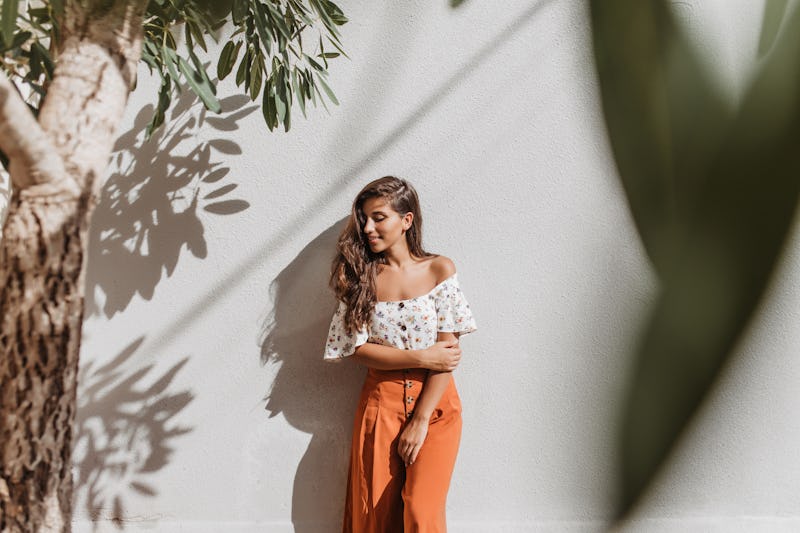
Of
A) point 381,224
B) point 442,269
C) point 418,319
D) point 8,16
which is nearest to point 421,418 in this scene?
point 418,319

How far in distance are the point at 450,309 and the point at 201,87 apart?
1.07m

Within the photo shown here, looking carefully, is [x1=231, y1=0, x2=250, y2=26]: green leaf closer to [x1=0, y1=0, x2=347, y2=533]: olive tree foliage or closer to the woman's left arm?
[x1=0, y1=0, x2=347, y2=533]: olive tree foliage

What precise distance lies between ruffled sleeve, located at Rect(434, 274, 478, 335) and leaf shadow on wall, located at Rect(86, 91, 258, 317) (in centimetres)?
88

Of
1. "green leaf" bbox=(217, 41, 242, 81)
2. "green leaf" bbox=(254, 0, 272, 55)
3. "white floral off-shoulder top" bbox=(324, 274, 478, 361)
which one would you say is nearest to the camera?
"green leaf" bbox=(254, 0, 272, 55)

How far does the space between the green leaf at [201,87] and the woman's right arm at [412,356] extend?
93 cm

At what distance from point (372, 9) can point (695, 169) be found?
4.61 feet

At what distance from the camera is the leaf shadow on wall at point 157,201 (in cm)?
261

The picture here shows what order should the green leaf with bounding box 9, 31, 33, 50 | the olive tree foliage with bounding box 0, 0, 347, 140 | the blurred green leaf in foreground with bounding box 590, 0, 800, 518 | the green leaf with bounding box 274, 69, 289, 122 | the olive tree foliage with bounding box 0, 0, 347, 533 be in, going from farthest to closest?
the blurred green leaf in foreground with bounding box 590, 0, 800, 518
the green leaf with bounding box 274, 69, 289, 122
the olive tree foliage with bounding box 0, 0, 347, 140
the green leaf with bounding box 9, 31, 33, 50
the olive tree foliage with bounding box 0, 0, 347, 533

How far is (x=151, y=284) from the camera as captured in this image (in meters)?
2.65

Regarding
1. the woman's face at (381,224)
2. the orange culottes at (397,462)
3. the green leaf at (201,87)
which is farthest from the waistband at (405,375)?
the green leaf at (201,87)

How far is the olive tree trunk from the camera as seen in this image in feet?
4.50

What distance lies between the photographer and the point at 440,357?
2258mm

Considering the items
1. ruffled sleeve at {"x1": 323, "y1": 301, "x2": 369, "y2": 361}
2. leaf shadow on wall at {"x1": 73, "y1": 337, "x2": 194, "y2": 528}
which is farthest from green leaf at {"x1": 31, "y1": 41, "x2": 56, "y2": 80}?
leaf shadow on wall at {"x1": 73, "y1": 337, "x2": 194, "y2": 528}

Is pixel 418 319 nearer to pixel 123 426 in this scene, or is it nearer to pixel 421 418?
pixel 421 418
